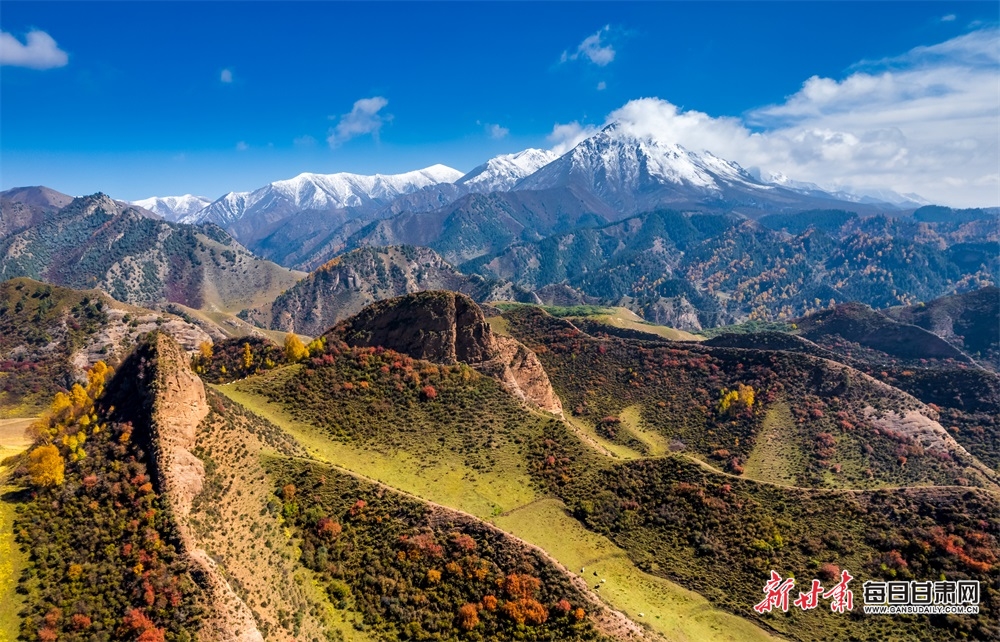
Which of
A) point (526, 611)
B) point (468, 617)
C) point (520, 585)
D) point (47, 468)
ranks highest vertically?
point (47, 468)

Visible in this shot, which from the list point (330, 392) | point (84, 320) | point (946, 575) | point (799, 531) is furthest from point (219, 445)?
point (84, 320)

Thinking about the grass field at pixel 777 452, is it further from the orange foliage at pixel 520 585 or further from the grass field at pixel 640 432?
the orange foliage at pixel 520 585

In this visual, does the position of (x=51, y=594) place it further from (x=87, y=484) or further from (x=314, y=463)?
(x=314, y=463)

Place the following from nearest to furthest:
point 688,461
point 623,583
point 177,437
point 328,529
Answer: point 328,529
point 177,437
point 623,583
point 688,461

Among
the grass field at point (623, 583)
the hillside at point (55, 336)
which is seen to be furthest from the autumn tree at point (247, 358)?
the grass field at point (623, 583)

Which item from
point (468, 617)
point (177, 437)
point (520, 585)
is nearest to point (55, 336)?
point (177, 437)

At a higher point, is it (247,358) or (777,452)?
(247,358)

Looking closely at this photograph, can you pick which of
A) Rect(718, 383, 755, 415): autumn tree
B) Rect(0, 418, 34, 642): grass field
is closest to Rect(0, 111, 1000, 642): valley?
Rect(0, 418, 34, 642): grass field

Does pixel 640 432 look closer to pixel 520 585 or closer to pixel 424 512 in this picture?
pixel 424 512
